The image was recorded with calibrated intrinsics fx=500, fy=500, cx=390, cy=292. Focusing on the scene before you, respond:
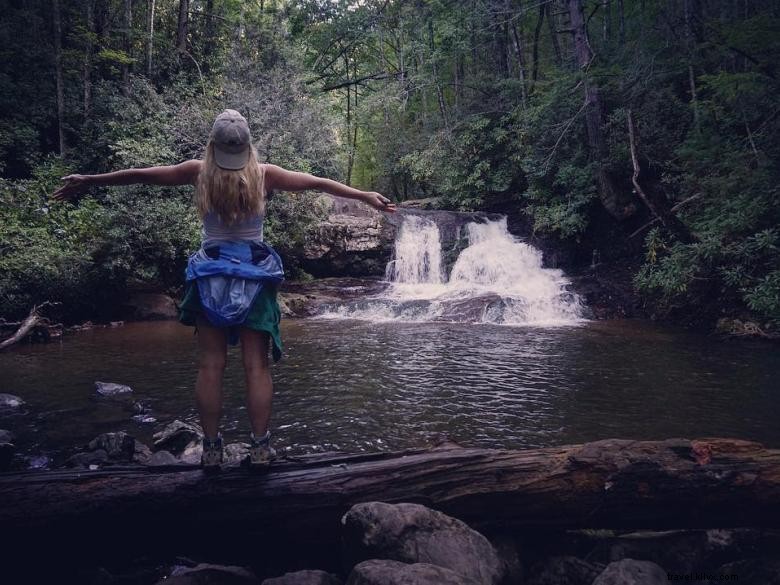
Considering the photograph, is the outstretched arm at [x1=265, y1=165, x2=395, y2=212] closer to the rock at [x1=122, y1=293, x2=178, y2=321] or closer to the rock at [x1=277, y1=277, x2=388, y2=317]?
the rock at [x1=277, y1=277, x2=388, y2=317]

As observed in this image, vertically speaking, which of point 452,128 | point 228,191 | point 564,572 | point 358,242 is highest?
point 452,128

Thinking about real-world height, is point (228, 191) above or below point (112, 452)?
above

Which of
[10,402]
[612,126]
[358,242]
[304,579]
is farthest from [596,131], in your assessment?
[304,579]

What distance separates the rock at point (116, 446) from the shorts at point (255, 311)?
2.20 metres

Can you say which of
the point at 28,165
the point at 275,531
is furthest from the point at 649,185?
the point at 28,165

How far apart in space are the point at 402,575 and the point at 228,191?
2.05 meters

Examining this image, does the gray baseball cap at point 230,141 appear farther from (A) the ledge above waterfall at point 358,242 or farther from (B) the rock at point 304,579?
(A) the ledge above waterfall at point 358,242

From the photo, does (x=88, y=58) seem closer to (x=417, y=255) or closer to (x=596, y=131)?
(x=417, y=255)

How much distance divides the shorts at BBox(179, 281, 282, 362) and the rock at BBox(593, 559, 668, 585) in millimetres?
2026

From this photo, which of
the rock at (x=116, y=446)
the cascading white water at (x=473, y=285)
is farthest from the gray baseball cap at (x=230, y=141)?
the cascading white water at (x=473, y=285)

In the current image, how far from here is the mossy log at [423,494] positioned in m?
2.55

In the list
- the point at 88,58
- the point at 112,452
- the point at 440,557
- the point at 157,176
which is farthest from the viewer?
the point at 88,58

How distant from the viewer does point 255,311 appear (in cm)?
271

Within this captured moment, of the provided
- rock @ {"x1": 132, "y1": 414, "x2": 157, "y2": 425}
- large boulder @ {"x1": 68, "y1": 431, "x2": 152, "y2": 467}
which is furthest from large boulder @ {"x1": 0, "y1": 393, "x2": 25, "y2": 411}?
large boulder @ {"x1": 68, "y1": 431, "x2": 152, "y2": 467}
